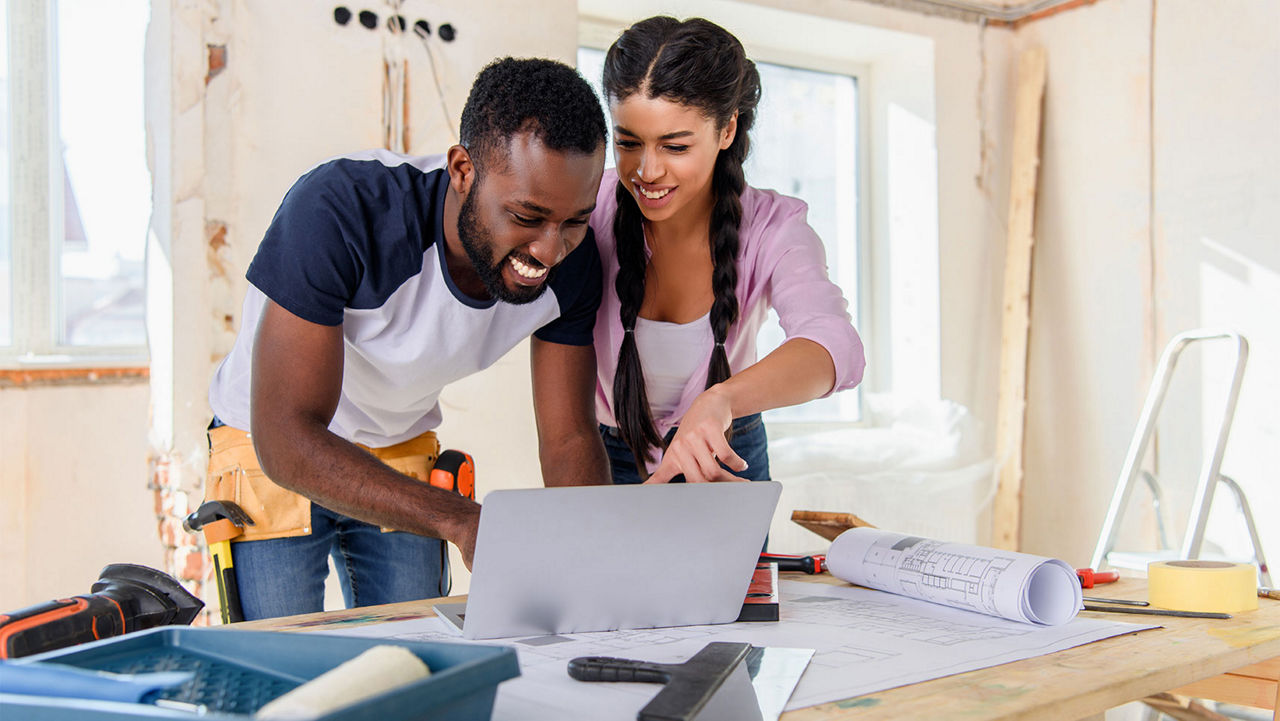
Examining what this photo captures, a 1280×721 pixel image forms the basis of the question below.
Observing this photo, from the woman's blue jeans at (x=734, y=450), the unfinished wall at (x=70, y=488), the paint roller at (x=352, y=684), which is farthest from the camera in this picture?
the unfinished wall at (x=70, y=488)

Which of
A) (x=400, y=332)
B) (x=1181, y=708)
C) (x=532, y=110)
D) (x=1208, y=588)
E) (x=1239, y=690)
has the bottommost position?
(x=1181, y=708)

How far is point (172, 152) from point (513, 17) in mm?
1009

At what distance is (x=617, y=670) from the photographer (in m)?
0.83

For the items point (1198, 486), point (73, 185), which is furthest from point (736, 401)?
point (73, 185)

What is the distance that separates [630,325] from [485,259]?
1.11 feet

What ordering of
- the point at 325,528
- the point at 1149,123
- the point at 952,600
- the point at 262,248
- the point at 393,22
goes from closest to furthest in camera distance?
the point at 952,600, the point at 262,248, the point at 325,528, the point at 393,22, the point at 1149,123

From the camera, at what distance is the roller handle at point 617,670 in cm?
82

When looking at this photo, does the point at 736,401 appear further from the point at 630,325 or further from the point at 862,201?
the point at 862,201

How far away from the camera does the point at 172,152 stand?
2432mm

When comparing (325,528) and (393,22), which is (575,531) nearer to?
(325,528)

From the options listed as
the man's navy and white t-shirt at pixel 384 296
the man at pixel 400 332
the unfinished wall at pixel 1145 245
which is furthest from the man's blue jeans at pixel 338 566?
the unfinished wall at pixel 1145 245

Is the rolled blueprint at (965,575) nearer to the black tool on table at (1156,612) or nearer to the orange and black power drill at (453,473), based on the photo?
the black tool on table at (1156,612)

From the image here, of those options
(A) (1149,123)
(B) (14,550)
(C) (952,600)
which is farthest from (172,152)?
(A) (1149,123)

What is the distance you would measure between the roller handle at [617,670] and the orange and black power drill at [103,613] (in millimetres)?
402
